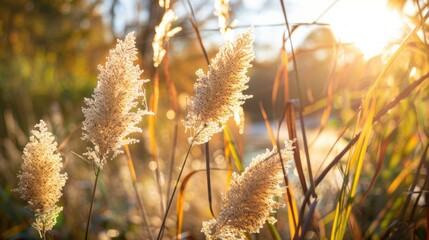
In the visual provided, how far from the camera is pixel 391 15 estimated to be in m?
1.92

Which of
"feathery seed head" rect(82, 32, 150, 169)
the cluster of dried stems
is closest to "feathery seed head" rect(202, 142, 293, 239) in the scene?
the cluster of dried stems

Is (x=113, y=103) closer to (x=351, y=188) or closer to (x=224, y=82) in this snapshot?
(x=224, y=82)

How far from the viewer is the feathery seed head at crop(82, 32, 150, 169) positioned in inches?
40.7

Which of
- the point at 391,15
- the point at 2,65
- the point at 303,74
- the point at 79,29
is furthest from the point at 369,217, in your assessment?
the point at 79,29

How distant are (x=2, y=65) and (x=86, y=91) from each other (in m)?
1.50

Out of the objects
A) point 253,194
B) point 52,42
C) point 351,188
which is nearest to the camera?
point 253,194

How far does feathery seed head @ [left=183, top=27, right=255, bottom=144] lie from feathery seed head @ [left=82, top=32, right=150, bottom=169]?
0.11 m

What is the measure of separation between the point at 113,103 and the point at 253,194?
0.29m

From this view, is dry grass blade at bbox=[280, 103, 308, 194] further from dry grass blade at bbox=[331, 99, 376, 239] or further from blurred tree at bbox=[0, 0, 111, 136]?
blurred tree at bbox=[0, 0, 111, 136]

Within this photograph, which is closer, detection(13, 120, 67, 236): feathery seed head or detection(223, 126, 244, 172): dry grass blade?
detection(13, 120, 67, 236): feathery seed head

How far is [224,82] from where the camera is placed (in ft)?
3.41

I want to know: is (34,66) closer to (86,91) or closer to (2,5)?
(86,91)

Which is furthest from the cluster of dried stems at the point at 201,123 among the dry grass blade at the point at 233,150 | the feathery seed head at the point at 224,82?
the dry grass blade at the point at 233,150

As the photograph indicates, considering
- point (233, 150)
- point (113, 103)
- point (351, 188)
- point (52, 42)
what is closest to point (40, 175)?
point (113, 103)
